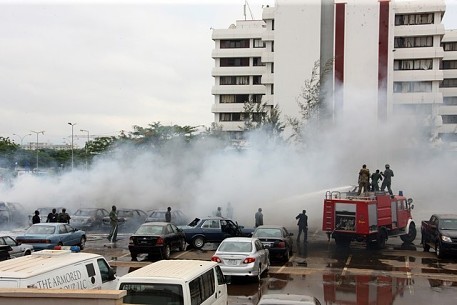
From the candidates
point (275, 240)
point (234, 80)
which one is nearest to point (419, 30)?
point (234, 80)

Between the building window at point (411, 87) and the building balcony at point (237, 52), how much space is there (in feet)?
54.7

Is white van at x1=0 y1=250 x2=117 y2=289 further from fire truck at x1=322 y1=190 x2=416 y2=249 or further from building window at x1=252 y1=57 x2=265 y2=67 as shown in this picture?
building window at x1=252 y1=57 x2=265 y2=67

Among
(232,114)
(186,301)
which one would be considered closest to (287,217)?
(186,301)

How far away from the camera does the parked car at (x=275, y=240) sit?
19453 millimetres

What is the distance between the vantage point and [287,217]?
30359mm

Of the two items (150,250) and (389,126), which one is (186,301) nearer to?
(150,250)

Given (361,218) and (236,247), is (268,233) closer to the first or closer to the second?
(361,218)

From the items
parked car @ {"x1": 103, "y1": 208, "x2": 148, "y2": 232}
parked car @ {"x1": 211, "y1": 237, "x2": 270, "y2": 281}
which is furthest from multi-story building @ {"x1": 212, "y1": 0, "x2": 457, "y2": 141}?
parked car @ {"x1": 211, "y1": 237, "x2": 270, "y2": 281}

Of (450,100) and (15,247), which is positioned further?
(450,100)

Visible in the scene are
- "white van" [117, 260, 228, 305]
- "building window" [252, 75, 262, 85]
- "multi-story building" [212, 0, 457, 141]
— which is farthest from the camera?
"building window" [252, 75, 262, 85]

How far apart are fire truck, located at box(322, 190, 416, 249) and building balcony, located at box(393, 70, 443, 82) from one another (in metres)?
37.6

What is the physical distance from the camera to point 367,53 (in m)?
57.3

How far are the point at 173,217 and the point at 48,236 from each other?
9761 mm

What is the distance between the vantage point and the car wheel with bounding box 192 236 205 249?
23163mm
